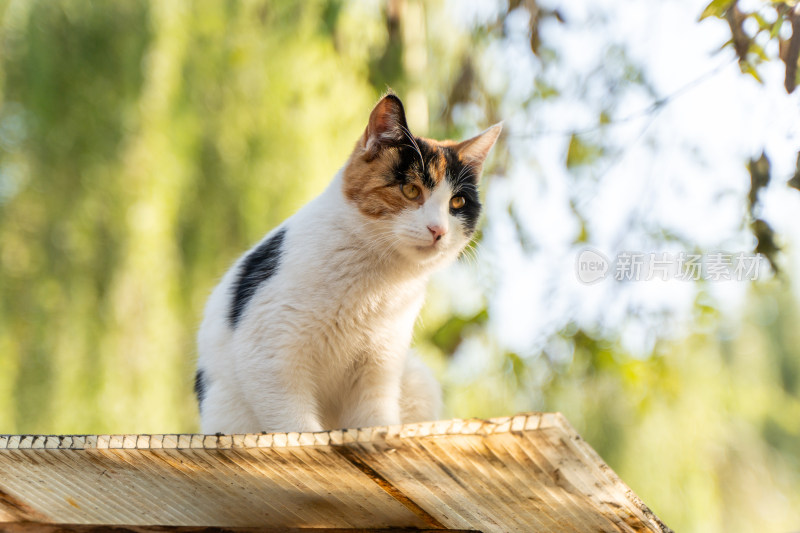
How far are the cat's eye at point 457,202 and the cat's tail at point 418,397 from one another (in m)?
0.40

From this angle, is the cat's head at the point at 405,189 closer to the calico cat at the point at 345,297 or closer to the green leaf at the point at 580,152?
the calico cat at the point at 345,297

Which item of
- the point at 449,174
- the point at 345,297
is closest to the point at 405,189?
the point at 449,174

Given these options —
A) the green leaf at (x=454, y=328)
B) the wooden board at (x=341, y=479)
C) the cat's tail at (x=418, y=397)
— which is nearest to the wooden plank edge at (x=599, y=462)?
the wooden board at (x=341, y=479)

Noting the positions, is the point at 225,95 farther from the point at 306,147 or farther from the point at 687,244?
the point at 687,244

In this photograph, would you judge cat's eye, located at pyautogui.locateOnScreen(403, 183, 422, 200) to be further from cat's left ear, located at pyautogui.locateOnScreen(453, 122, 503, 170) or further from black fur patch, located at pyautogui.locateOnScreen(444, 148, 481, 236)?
cat's left ear, located at pyautogui.locateOnScreen(453, 122, 503, 170)

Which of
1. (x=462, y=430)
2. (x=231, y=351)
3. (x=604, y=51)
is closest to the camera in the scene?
(x=462, y=430)

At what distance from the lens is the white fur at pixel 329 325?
4.49 feet

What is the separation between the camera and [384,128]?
1.53 m

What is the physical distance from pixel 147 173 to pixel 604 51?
6.12 feet

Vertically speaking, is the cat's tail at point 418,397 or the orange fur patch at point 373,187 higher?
the orange fur patch at point 373,187

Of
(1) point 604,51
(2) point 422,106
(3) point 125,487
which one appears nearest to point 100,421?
(3) point 125,487

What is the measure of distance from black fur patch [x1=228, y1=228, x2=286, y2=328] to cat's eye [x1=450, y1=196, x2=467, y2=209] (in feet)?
1.26

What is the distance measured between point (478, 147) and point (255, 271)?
618 millimetres

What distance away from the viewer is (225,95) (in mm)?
3020
